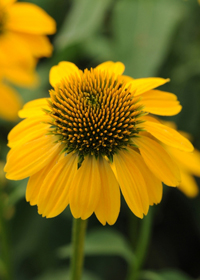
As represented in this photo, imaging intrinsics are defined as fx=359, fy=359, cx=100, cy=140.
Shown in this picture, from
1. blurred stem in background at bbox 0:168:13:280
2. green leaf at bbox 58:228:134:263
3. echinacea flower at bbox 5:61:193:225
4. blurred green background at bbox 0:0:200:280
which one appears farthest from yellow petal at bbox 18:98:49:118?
blurred green background at bbox 0:0:200:280

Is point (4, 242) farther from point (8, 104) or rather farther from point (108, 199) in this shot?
point (8, 104)

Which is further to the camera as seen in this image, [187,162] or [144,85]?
[187,162]

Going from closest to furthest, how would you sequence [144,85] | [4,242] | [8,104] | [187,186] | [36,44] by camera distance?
[144,85]
[4,242]
[187,186]
[36,44]
[8,104]

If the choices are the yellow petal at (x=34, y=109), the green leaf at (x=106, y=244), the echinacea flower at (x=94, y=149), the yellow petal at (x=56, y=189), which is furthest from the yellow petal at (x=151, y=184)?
the green leaf at (x=106, y=244)

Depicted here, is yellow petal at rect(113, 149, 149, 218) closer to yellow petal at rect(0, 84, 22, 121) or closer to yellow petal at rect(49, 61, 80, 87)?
yellow petal at rect(49, 61, 80, 87)

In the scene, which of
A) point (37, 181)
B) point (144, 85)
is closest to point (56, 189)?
point (37, 181)

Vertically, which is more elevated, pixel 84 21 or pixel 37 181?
pixel 84 21

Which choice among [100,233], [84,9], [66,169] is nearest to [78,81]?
[66,169]
